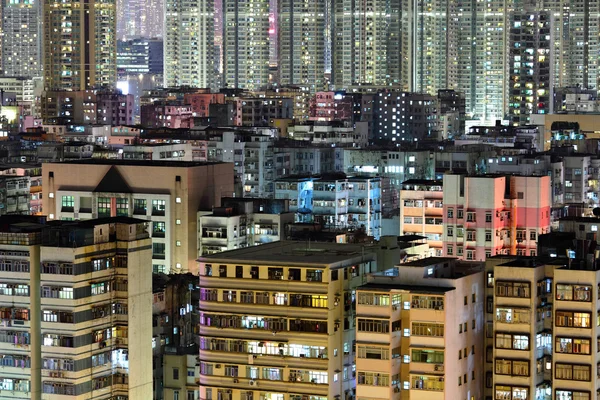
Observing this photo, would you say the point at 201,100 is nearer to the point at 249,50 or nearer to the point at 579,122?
the point at 249,50

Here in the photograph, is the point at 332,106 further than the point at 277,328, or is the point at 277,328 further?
the point at 332,106

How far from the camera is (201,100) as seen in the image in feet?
511

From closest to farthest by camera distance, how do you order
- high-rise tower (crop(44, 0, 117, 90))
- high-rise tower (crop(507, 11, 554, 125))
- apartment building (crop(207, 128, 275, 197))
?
apartment building (crop(207, 128, 275, 197)) → high-rise tower (crop(507, 11, 554, 125)) → high-rise tower (crop(44, 0, 117, 90))

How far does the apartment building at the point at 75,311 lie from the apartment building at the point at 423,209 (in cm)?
2391

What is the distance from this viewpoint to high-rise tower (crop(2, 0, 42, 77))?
193 metres

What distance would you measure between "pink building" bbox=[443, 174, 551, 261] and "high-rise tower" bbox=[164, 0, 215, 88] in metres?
124

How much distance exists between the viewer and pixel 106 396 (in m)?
48.6

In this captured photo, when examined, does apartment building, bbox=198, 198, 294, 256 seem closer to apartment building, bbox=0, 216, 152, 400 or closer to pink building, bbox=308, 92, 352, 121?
apartment building, bbox=0, 216, 152, 400

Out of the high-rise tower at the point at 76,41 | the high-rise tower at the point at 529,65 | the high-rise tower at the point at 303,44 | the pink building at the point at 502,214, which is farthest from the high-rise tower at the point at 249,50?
the pink building at the point at 502,214

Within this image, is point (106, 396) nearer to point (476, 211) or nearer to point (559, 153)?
point (476, 211)

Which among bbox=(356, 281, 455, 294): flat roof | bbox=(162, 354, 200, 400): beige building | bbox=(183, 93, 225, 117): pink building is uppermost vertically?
bbox=(183, 93, 225, 117): pink building

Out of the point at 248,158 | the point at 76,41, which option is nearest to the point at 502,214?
the point at 248,158

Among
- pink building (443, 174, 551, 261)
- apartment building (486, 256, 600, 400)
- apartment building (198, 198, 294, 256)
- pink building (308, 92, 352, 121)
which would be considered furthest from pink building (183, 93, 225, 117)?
apartment building (486, 256, 600, 400)

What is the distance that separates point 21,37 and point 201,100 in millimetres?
45352
